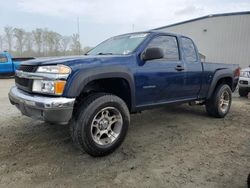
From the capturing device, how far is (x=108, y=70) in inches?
135

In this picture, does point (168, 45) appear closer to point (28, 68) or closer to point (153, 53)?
point (153, 53)

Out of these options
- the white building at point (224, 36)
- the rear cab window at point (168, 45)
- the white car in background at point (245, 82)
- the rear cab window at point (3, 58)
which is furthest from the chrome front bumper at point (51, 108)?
the white building at point (224, 36)

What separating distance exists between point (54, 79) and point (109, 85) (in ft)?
3.44

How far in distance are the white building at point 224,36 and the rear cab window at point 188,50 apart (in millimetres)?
11663

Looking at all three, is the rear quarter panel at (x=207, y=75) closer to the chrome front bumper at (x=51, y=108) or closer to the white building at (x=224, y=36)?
the chrome front bumper at (x=51, y=108)

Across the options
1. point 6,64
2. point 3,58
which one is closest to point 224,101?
point 6,64

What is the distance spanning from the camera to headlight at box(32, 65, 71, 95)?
303 cm

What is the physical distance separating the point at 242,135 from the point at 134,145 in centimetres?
219

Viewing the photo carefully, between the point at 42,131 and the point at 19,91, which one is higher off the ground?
the point at 19,91

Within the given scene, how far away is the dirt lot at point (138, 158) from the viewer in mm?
2873

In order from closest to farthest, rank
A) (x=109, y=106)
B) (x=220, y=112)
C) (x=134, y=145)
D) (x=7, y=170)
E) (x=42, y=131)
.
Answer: (x=7, y=170) < (x=109, y=106) < (x=134, y=145) < (x=42, y=131) < (x=220, y=112)

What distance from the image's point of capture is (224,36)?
53.4 ft

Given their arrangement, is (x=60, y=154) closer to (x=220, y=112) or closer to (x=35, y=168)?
(x=35, y=168)

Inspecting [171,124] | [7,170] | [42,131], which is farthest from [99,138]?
[171,124]
